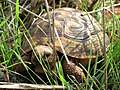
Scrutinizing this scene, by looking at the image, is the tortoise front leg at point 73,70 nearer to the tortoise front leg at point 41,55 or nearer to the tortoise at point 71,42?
the tortoise at point 71,42

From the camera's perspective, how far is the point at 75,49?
1974mm

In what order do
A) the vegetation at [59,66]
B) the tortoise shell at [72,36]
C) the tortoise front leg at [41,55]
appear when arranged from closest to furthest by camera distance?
the vegetation at [59,66] < the tortoise front leg at [41,55] < the tortoise shell at [72,36]

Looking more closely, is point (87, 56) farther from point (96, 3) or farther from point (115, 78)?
point (96, 3)

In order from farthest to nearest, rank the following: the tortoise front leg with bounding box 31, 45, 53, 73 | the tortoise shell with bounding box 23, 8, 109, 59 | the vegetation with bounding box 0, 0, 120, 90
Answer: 1. the tortoise shell with bounding box 23, 8, 109, 59
2. the tortoise front leg with bounding box 31, 45, 53, 73
3. the vegetation with bounding box 0, 0, 120, 90

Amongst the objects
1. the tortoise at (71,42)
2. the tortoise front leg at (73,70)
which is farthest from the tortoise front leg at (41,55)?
the tortoise front leg at (73,70)

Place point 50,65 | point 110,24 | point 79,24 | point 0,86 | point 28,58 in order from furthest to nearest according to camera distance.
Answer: point 110,24, point 79,24, point 28,58, point 50,65, point 0,86

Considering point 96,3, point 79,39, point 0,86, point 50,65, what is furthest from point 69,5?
point 0,86

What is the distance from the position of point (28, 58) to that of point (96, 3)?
806mm

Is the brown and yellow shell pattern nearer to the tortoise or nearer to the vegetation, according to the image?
the tortoise

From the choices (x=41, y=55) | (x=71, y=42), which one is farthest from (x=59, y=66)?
(x=71, y=42)

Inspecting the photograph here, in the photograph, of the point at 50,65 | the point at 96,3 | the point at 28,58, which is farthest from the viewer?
the point at 96,3

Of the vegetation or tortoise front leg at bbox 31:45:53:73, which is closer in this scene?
the vegetation

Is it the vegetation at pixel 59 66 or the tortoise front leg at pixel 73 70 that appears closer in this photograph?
the vegetation at pixel 59 66

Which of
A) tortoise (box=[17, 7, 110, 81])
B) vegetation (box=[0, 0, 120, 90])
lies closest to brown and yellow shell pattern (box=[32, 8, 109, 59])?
tortoise (box=[17, 7, 110, 81])
